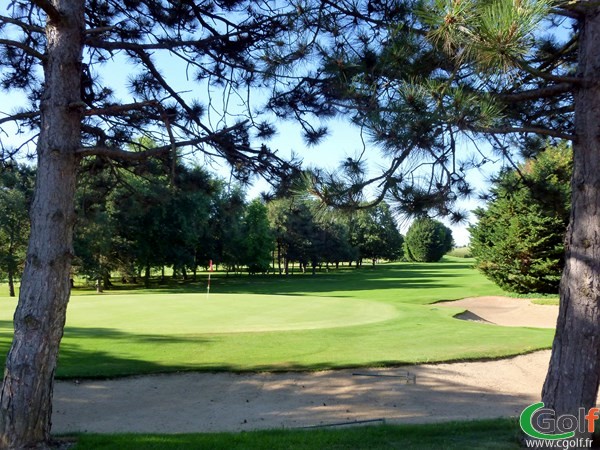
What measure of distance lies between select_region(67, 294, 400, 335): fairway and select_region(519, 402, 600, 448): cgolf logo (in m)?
9.13

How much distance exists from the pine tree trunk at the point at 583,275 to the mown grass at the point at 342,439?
0.92m

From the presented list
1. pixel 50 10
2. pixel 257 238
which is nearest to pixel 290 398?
pixel 50 10

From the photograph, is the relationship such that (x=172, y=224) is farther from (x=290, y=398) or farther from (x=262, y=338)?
(x=290, y=398)

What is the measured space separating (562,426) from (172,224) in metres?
34.2

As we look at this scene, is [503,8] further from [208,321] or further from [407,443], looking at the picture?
[208,321]

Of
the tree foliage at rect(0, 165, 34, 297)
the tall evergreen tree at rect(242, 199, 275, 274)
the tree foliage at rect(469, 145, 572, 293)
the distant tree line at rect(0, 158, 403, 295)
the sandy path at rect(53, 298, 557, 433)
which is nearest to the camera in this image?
the distant tree line at rect(0, 158, 403, 295)

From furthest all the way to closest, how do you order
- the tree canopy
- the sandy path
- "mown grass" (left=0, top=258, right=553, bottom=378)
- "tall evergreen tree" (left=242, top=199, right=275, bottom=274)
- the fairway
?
"tall evergreen tree" (left=242, top=199, right=275, bottom=274) → the fairway → "mown grass" (left=0, top=258, right=553, bottom=378) → the sandy path → the tree canopy

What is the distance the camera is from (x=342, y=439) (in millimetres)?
5531

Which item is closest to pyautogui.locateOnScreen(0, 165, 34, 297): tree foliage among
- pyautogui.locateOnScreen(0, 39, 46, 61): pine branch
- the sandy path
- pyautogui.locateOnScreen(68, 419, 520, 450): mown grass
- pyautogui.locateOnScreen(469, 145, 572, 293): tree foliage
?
pyautogui.locateOnScreen(469, 145, 572, 293): tree foliage

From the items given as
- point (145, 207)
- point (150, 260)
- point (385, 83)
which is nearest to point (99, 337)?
point (145, 207)

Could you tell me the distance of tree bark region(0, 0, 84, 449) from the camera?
482 cm

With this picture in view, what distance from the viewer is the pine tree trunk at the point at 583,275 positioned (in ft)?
14.6

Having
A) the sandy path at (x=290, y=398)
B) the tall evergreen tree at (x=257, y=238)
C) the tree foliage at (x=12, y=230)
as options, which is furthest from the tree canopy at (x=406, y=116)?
the tall evergreen tree at (x=257, y=238)

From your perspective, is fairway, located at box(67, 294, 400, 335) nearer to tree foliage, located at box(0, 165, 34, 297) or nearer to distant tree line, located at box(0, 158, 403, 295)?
distant tree line, located at box(0, 158, 403, 295)
